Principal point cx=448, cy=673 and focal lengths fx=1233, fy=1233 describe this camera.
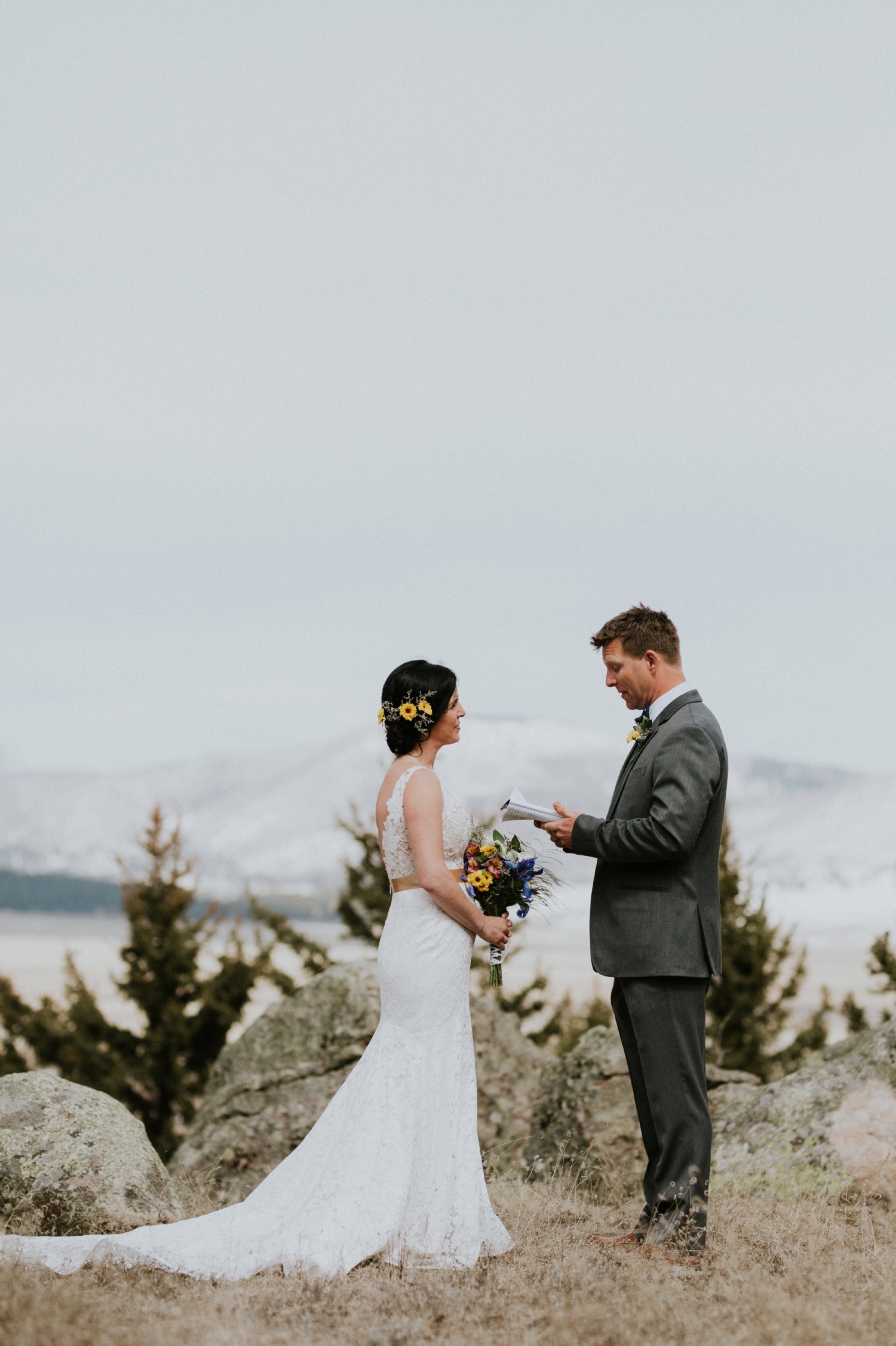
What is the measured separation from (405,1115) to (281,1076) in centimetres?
566

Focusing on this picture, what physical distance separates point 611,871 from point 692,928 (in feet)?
1.68

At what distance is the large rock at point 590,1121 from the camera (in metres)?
9.77

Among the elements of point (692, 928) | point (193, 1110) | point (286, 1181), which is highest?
point (692, 928)

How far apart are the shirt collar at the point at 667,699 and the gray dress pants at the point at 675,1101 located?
1.38 metres

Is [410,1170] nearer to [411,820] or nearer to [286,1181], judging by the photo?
[286,1181]

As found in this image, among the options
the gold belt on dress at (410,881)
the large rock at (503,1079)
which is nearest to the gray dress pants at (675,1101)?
the gold belt on dress at (410,881)

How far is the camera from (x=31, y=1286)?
536 centimetres

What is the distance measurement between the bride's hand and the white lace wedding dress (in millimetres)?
153

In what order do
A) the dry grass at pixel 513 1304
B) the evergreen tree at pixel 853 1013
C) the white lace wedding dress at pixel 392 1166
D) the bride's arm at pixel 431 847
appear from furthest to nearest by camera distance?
the evergreen tree at pixel 853 1013, the bride's arm at pixel 431 847, the white lace wedding dress at pixel 392 1166, the dry grass at pixel 513 1304

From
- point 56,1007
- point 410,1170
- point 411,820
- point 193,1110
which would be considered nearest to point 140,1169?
point 410,1170

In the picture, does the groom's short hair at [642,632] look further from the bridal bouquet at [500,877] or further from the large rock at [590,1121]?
the large rock at [590,1121]

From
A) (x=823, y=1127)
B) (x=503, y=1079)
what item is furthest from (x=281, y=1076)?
(x=823, y=1127)

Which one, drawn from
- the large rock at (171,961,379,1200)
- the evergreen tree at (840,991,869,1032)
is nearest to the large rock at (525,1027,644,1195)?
the large rock at (171,961,379,1200)

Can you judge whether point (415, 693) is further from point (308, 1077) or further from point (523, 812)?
point (308, 1077)
